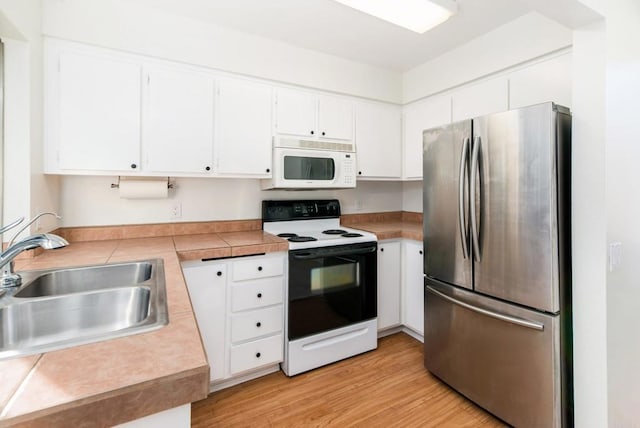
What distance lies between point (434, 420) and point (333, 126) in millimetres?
2281

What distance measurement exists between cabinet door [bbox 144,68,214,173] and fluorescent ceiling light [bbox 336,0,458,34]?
115 centimetres

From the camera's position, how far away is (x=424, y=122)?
2947 millimetres

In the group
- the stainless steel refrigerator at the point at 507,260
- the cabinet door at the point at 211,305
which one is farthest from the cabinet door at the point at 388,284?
the cabinet door at the point at 211,305

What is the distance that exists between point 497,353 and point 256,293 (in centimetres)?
151

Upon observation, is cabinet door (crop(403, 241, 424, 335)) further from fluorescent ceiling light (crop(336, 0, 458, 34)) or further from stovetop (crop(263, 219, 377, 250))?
fluorescent ceiling light (crop(336, 0, 458, 34))

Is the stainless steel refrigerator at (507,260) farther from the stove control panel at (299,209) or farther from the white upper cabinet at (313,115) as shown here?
the stove control panel at (299,209)

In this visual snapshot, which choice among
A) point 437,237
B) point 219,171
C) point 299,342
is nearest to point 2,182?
point 219,171

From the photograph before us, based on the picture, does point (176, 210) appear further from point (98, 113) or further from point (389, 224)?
point (389, 224)

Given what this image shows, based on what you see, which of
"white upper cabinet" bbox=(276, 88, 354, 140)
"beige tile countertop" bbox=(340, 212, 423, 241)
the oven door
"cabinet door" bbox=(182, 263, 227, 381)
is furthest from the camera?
"beige tile countertop" bbox=(340, 212, 423, 241)

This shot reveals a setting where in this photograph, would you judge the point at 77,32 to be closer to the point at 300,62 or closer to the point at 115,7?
the point at 115,7

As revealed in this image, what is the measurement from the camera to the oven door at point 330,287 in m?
2.21

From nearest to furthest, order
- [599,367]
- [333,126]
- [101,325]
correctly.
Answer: [101,325], [599,367], [333,126]

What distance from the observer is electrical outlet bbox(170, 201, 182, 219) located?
7.98 ft

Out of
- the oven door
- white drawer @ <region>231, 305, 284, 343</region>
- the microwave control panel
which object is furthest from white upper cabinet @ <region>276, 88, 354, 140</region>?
white drawer @ <region>231, 305, 284, 343</region>
